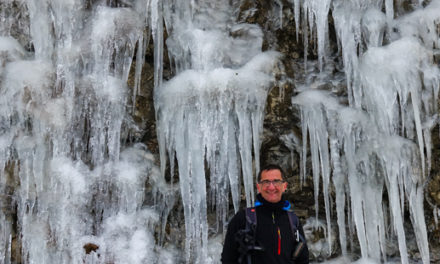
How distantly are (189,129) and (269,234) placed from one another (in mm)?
2481

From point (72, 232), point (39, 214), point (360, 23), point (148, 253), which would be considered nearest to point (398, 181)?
point (360, 23)

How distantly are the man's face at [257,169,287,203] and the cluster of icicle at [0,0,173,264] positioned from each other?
268 centimetres

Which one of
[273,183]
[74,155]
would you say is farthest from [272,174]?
[74,155]

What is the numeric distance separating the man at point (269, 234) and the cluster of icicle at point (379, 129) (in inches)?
90.2

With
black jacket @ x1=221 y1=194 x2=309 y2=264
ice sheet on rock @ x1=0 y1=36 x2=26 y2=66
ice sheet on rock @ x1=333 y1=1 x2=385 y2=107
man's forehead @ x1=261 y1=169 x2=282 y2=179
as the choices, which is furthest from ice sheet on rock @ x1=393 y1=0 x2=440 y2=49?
ice sheet on rock @ x1=0 y1=36 x2=26 y2=66

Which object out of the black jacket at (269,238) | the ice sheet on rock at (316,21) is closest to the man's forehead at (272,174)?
the black jacket at (269,238)

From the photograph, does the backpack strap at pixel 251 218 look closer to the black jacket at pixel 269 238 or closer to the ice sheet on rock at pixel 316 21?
the black jacket at pixel 269 238

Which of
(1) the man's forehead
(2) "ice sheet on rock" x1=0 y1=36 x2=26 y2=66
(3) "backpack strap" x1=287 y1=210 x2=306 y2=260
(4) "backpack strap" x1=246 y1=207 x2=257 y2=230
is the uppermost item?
(2) "ice sheet on rock" x1=0 y1=36 x2=26 y2=66

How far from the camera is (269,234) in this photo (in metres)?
2.91

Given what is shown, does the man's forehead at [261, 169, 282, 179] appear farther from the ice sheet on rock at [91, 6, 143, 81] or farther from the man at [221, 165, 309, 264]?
the ice sheet on rock at [91, 6, 143, 81]

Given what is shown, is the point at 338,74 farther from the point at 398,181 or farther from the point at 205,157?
the point at 205,157

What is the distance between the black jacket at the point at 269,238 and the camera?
2859mm

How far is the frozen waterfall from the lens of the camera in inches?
200

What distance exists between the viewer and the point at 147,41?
5.70 m
